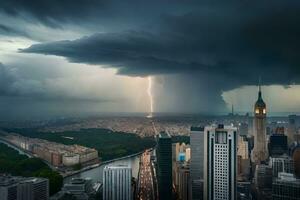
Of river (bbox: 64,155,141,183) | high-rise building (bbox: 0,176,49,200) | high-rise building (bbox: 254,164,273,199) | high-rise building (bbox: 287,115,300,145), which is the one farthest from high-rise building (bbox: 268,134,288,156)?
high-rise building (bbox: 0,176,49,200)

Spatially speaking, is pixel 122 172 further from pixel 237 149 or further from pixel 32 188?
pixel 237 149

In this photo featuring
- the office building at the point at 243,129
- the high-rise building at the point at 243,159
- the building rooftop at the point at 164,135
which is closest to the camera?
the high-rise building at the point at 243,159

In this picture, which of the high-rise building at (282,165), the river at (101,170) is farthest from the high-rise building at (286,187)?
the river at (101,170)

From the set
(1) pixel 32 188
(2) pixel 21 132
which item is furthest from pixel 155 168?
(2) pixel 21 132

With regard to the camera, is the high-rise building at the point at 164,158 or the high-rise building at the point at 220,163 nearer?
the high-rise building at the point at 220,163

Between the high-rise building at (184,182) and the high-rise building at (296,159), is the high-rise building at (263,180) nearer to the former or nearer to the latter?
the high-rise building at (296,159)

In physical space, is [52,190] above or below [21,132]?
below

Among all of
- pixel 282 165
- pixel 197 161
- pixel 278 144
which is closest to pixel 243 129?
pixel 278 144
